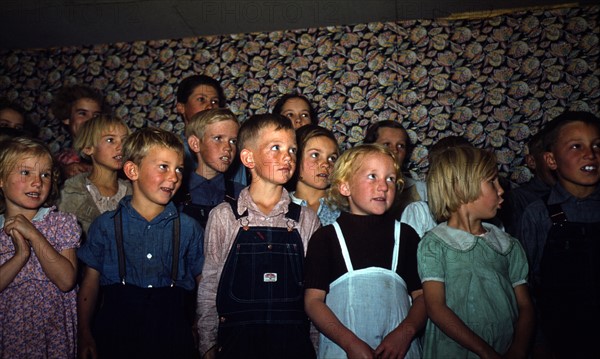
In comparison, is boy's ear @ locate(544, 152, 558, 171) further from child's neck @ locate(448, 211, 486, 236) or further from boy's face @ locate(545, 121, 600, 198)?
child's neck @ locate(448, 211, 486, 236)

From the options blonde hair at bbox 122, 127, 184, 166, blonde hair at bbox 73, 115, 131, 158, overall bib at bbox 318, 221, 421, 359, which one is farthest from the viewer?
blonde hair at bbox 73, 115, 131, 158

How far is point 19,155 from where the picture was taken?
7.25 ft

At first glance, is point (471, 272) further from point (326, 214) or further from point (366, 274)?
point (326, 214)

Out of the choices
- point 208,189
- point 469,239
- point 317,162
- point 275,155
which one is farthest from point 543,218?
point 208,189

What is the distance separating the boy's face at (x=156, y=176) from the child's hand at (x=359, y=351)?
3.55ft

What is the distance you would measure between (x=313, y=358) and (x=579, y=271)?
1339 millimetres

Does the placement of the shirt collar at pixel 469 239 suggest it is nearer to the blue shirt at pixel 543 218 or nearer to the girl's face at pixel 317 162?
the blue shirt at pixel 543 218

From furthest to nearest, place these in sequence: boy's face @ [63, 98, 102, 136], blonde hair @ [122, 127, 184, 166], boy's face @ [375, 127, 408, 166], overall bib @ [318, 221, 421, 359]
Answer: boy's face @ [63, 98, 102, 136] → boy's face @ [375, 127, 408, 166] → blonde hair @ [122, 127, 184, 166] → overall bib @ [318, 221, 421, 359]

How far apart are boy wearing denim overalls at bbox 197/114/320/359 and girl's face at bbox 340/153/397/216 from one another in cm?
24

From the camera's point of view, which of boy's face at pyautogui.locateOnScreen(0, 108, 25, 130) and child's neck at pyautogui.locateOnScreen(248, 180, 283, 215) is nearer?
child's neck at pyautogui.locateOnScreen(248, 180, 283, 215)

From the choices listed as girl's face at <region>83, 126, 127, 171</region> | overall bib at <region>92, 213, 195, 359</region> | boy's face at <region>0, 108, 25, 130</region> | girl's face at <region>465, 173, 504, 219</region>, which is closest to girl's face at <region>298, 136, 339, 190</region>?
girl's face at <region>465, 173, 504, 219</region>

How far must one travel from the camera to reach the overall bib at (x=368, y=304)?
183 cm

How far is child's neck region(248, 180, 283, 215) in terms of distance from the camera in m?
2.20

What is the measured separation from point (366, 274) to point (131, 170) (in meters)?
1.24
